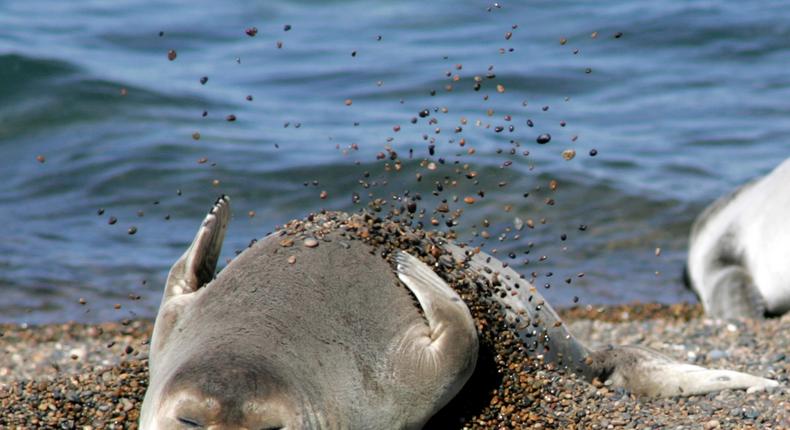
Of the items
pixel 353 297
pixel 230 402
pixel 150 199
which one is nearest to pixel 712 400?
pixel 353 297

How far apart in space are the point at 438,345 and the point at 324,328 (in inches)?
15.6

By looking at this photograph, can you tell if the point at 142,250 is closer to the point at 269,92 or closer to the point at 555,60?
the point at 269,92

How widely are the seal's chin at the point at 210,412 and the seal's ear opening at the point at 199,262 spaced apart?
1136 millimetres

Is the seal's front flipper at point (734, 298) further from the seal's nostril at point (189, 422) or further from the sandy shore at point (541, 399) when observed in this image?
the seal's nostril at point (189, 422)

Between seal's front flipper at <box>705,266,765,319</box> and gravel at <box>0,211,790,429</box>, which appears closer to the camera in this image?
gravel at <box>0,211,790,429</box>

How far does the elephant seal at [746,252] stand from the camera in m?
8.77

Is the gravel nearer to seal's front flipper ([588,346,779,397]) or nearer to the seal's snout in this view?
seal's front flipper ([588,346,779,397])

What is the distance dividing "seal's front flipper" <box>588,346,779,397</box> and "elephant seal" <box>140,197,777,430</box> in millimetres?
469

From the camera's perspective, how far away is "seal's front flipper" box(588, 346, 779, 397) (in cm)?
541

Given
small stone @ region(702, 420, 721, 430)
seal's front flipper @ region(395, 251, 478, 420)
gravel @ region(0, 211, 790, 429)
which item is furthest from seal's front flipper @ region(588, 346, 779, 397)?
seal's front flipper @ region(395, 251, 478, 420)

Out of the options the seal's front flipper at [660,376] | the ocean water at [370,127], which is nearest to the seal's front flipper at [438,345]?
the seal's front flipper at [660,376]

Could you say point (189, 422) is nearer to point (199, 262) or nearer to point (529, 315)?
point (199, 262)

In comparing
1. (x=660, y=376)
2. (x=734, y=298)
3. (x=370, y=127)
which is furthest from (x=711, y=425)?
(x=370, y=127)

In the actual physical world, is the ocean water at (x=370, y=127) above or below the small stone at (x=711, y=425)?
below
